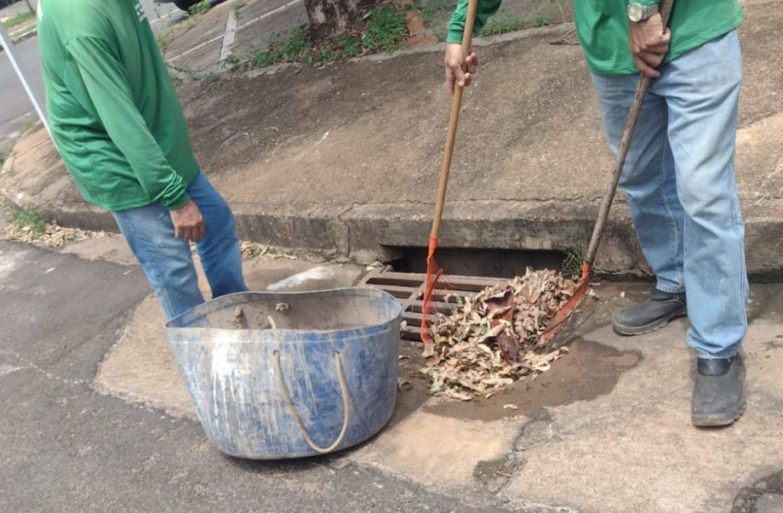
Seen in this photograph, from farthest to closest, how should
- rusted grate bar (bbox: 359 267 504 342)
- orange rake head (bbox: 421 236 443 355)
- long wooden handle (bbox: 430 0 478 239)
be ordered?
rusted grate bar (bbox: 359 267 504 342)
orange rake head (bbox: 421 236 443 355)
long wooden handle (bbox: 430 0 478 239)

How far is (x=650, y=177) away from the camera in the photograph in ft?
9.69

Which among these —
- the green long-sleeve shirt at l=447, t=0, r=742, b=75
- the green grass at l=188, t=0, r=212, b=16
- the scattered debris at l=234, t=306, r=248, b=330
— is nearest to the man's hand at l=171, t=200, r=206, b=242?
the scattered debris at l=234, t=306, r=248, b=330

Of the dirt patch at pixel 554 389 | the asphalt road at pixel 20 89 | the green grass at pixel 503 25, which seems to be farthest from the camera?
the asphalt road at pixel 20 89

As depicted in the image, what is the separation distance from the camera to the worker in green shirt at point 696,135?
2.46 m

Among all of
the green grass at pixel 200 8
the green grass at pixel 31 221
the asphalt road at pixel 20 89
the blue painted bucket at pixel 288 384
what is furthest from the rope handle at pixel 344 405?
the green grass at pixel 200 8

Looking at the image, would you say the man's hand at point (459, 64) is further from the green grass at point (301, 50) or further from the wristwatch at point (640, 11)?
the green grass at point (301, 50)

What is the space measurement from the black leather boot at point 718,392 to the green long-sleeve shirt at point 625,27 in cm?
102

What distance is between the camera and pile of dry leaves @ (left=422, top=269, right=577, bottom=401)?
10.7 ft

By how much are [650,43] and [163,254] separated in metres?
2.04

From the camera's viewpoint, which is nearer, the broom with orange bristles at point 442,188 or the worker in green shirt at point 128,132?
the worker in green shirt at point 128,132

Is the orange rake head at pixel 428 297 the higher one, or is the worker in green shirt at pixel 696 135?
the worker in green shirt at pixel 696 135

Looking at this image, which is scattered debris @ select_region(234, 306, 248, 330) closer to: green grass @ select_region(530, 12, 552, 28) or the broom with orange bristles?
the broom with orange bristles

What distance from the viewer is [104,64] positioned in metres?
2.84

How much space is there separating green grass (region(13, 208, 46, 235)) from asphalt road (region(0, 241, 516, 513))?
185 cm
